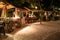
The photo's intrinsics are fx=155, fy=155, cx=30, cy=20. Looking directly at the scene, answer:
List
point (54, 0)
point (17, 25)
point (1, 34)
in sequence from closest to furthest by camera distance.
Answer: point (1, 34) < point (54, 0) < point (17, 25)

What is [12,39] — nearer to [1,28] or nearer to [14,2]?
[1,28]

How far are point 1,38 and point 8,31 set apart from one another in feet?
9.93

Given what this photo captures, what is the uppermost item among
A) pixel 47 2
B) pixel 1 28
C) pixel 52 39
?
pixel 47 2

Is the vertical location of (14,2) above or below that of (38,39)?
above

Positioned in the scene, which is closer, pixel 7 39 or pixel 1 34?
pixel 7 39

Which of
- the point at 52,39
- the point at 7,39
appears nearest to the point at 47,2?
the point at 52,39

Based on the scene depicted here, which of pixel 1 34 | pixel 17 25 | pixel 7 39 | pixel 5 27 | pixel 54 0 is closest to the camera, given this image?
pixel 7 39

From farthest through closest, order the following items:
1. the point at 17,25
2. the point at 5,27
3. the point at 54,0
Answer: the point at 17,25, the point at 54,0, the point at 5,27

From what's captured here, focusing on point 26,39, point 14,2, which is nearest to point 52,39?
point 26,39

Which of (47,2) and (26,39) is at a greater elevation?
(47,2)

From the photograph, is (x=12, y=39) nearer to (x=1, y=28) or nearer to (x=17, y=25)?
(x=1, y=28)

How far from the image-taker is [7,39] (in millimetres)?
10391

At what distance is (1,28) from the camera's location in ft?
39.8

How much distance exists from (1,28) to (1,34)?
491 mm
